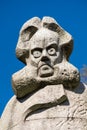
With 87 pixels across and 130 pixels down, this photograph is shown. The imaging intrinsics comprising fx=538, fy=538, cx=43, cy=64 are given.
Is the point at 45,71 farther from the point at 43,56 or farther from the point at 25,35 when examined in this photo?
the point at 25,35

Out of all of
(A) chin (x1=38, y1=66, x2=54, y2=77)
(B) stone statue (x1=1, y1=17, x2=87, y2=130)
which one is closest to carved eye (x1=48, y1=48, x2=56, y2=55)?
(B) stone statue (x1=1, y1=17, x2=87, y2=130)

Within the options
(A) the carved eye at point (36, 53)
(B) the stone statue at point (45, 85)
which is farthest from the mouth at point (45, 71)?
(A) the carved eye at point (36, 53)

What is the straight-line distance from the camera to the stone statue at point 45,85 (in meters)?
7.63

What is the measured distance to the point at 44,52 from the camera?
320 inches

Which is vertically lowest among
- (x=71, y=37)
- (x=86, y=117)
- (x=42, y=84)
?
(x=86, y=117)

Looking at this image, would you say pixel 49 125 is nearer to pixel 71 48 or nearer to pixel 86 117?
pixel 86 117

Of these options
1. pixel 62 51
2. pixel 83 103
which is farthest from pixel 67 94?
pixel 62 51

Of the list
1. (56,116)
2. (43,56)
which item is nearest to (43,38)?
(43,56)

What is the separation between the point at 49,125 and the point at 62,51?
4.55 ft

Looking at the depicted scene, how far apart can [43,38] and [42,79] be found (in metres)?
0.70

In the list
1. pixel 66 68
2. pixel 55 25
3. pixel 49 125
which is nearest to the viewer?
pixel 49 125

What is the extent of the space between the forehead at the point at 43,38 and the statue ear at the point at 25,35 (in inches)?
4.6

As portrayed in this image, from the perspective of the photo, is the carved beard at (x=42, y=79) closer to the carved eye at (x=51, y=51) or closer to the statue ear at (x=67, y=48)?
the carved eye at (x=51, y=51)

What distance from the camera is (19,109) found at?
7922mm
